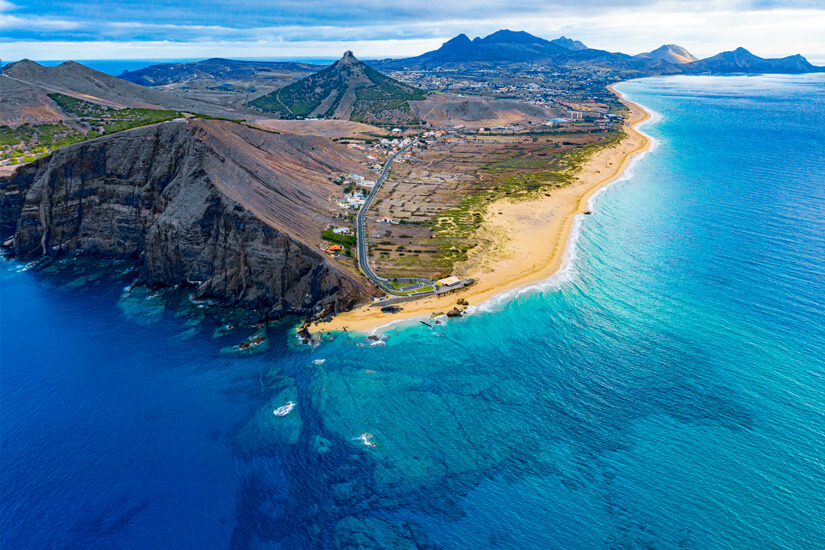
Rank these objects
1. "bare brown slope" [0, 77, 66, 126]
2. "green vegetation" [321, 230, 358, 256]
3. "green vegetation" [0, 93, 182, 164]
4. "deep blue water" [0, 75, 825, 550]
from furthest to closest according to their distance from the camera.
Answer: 1. "bare brown slope" [0, 77, 66, 126]
2. "green vegetation" [0, 93, 182, 164]
3. "green vegetation" [321, 230, 358, 256]
4. "deep blue water" [0, 75, 825, 550]

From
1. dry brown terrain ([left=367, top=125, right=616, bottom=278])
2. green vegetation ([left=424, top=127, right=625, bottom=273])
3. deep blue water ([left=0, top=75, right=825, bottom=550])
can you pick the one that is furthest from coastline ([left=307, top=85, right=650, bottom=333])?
deep blue water ([left=0, top=75, right=825, bottom=550])

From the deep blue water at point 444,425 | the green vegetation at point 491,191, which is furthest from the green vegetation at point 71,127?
the green vegetation at point 491,191

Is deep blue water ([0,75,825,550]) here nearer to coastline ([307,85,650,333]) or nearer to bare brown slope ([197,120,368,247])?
coastline ([307,85,650,333])

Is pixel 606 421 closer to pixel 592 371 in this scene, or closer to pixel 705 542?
pixel 592 371

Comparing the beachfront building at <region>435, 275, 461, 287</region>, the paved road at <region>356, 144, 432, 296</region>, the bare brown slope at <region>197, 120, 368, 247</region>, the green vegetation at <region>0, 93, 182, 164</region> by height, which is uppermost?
the green vegetation at <region>0, 93, 182, 164</region>

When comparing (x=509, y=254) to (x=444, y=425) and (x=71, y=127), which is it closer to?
(x=444, y=425)
